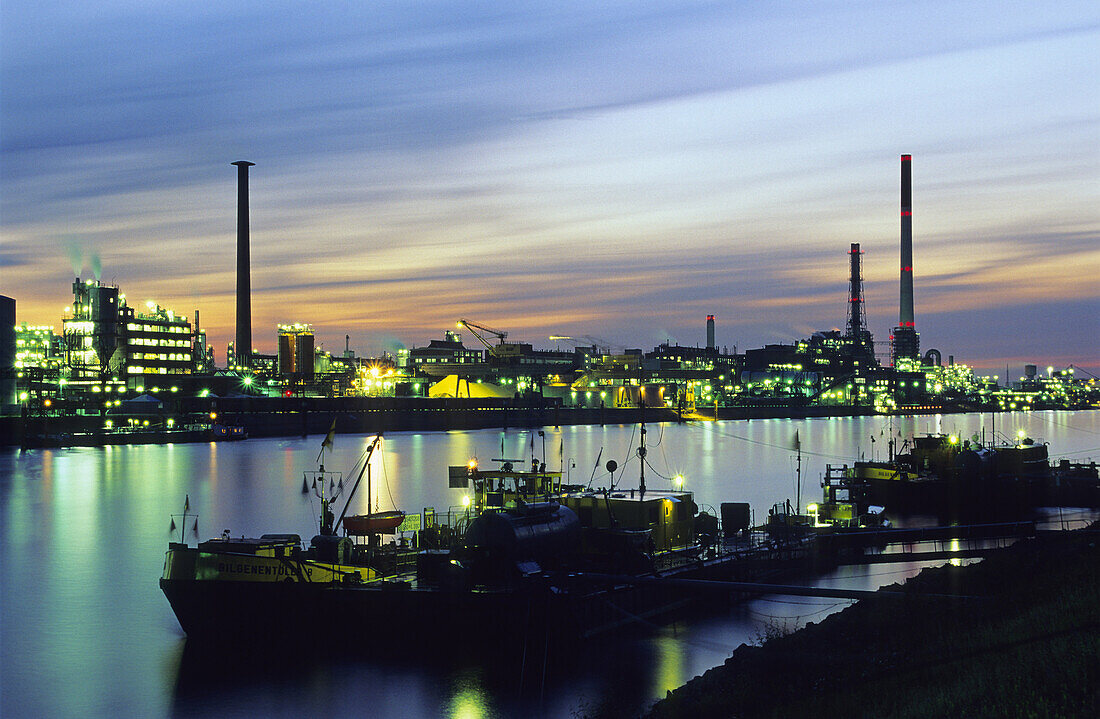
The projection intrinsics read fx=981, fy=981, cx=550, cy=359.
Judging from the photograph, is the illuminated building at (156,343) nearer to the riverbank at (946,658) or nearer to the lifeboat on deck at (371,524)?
the lifeboat on deck at (371,524)

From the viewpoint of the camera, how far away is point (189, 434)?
12769 centimetres

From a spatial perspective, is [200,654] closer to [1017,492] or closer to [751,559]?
[751,559]

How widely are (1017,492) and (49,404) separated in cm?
11572

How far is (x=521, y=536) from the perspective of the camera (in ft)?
84.8

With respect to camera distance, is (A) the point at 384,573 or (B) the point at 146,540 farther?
(B) the point at 146,540

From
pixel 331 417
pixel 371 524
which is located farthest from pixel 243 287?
pixel 371 524

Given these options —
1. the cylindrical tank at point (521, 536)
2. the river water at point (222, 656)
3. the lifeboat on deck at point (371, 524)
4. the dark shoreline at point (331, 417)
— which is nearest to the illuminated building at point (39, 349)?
the dark shoreline at point (331, 417)

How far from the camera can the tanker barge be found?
25766 mm

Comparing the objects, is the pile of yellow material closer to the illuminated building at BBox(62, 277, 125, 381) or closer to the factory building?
the factory building

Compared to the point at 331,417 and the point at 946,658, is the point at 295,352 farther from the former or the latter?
the point at 946,658

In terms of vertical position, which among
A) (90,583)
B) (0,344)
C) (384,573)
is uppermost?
(0,344)

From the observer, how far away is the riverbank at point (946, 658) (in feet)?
46.4

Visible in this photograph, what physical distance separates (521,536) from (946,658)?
38.3 ft

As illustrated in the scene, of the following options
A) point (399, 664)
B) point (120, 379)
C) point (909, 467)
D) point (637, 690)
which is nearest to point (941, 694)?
point (637, 690)
